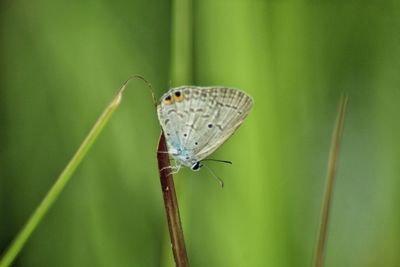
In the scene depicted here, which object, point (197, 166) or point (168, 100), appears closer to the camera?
point (168, 100)

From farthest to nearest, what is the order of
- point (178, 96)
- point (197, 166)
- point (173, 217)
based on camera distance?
point (197, 166) < point (178, 96) < point (173, 217)

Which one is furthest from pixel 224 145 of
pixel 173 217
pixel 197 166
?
pixel 173 217

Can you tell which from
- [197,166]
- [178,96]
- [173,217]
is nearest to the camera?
[173,217]

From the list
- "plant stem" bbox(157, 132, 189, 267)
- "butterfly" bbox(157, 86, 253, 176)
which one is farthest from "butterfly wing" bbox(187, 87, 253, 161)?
"plant stem" bbox(157, 132, 189, 267)

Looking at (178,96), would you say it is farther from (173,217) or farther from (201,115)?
(173,217)

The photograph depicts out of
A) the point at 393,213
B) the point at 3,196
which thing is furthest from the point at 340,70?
the point at 3,196

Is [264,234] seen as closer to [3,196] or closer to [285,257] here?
[285,257]
